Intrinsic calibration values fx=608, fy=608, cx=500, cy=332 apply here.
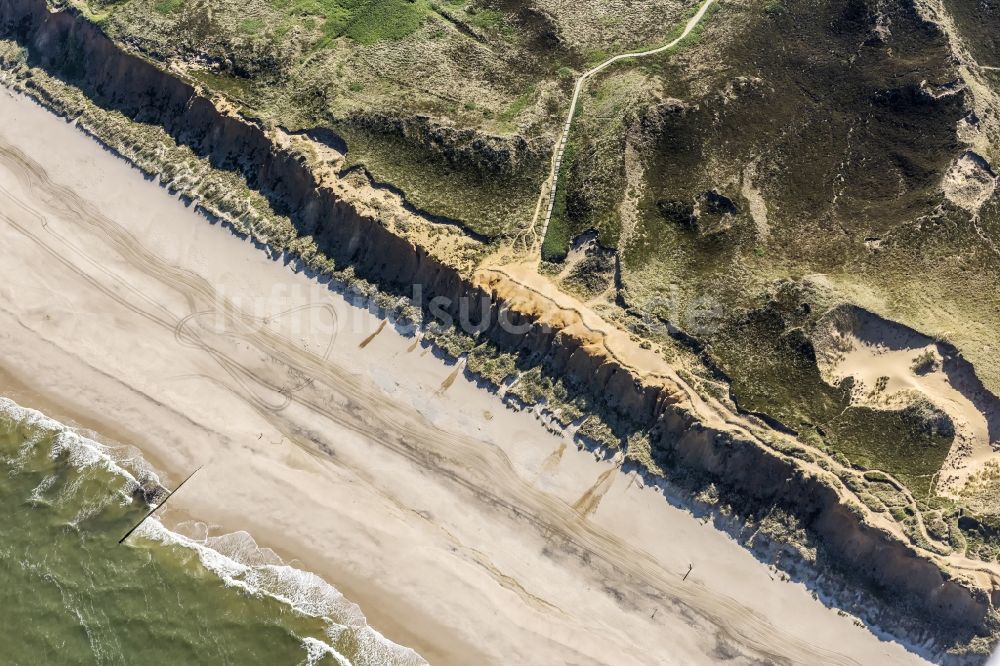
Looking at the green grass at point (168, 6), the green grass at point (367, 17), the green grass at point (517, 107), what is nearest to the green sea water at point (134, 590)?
the green grass at point (517, 107)

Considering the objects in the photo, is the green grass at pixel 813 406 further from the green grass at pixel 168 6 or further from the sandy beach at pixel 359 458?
the green grass at pixel 168 6

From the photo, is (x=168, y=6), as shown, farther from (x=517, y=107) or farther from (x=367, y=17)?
(x=517, y=107)

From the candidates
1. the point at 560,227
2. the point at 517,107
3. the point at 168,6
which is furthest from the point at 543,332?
the point at 168,6

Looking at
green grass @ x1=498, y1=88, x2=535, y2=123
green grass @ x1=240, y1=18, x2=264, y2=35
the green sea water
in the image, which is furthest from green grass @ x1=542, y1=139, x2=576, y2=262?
green grass @ x1=240, y1=18, x2=264, y2=35

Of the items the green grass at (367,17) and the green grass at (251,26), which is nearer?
the green grass at (367,17)

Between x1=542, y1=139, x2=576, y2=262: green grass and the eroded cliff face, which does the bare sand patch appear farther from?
x1=542, y1=139, x2=576, y2=262: green grass

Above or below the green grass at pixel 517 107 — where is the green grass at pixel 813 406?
below
